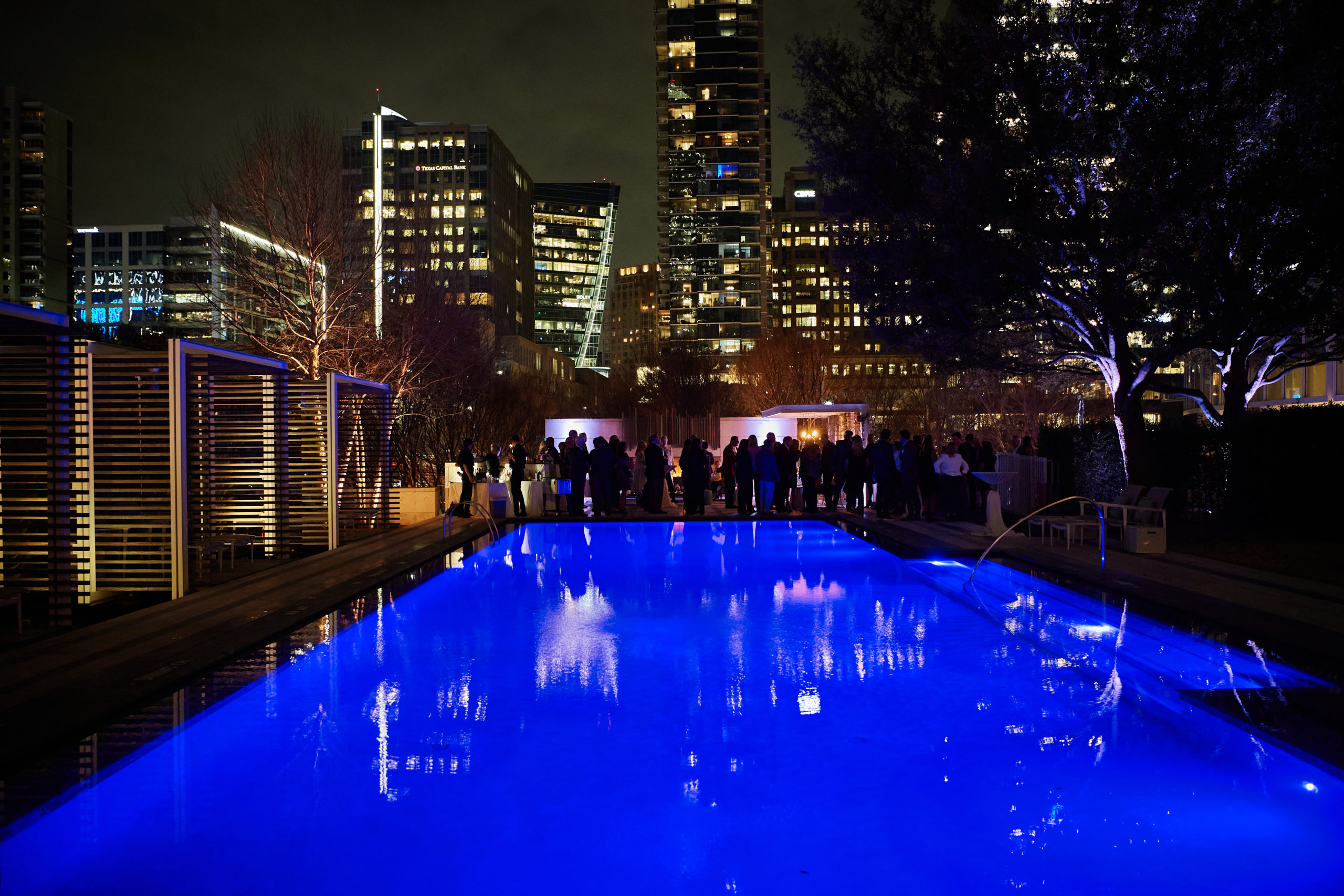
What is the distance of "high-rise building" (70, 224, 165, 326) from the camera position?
153 metres

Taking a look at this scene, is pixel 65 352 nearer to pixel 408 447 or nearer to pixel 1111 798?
pixel 1111 798

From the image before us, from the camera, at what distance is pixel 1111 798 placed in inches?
185

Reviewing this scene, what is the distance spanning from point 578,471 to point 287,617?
39.2ft

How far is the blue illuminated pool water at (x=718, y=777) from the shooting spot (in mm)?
3934

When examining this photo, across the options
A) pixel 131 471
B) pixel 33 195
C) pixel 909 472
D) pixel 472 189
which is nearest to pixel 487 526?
pixel 909 472

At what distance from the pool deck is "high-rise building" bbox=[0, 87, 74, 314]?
471ft

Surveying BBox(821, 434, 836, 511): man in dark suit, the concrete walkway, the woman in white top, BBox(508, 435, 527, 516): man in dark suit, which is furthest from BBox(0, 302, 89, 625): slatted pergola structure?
BBox(821, 434, 836, 511): man in dark suit

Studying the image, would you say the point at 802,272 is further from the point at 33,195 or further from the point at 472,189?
the point at 33,195

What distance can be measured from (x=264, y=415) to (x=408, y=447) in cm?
1298

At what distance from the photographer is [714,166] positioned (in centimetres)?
13838

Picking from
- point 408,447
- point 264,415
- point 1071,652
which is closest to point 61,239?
point 408,447

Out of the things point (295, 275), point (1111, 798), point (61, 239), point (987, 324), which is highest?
point (61, 239)

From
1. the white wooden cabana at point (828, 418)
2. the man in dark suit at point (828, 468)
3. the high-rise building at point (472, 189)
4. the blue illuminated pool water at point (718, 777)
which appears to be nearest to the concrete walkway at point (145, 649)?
the blue illuminated pool water at point (718, 777)

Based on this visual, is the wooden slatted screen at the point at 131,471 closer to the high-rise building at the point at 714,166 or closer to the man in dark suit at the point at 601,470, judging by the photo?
the man in dark suit at the point at 601,470
